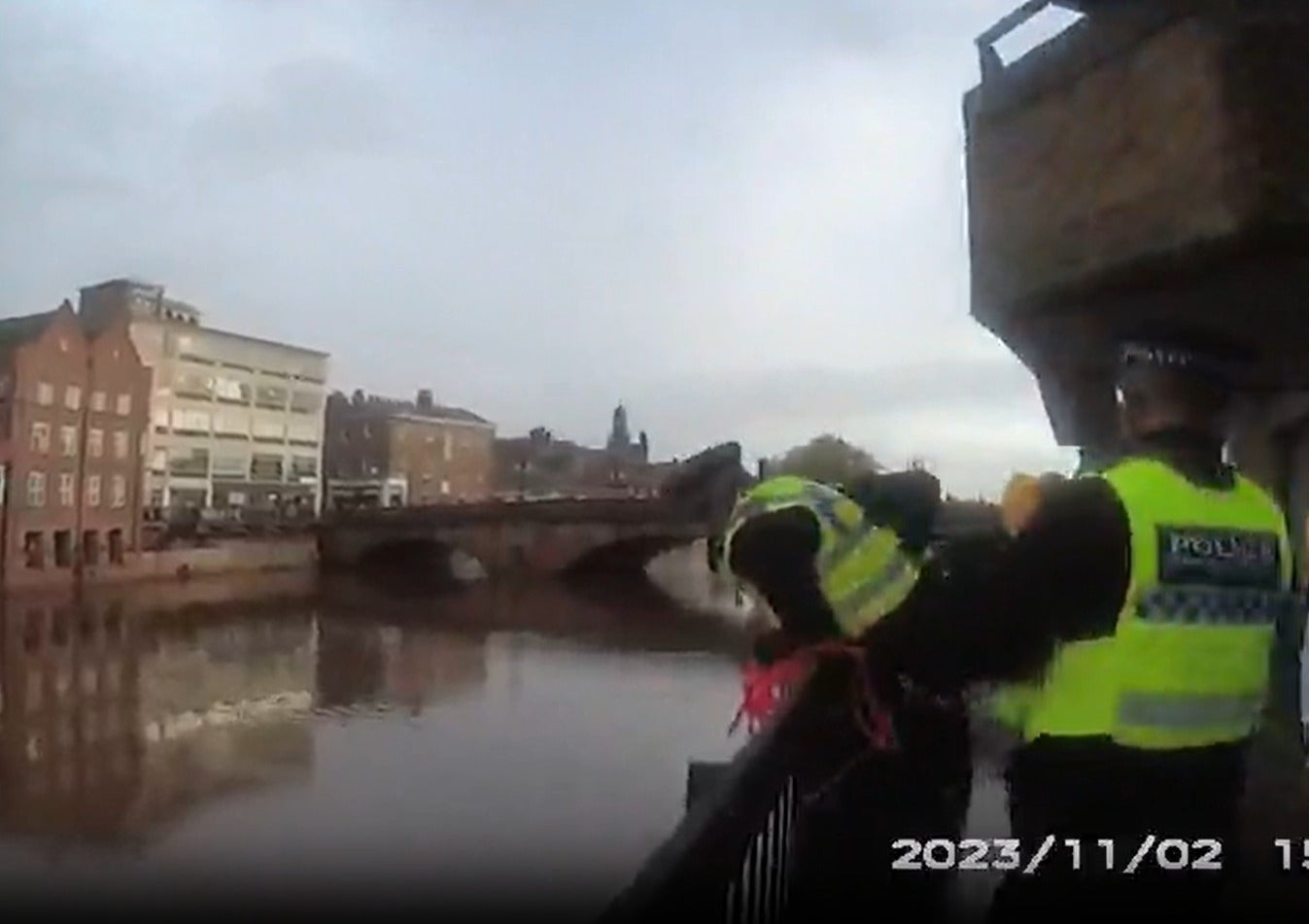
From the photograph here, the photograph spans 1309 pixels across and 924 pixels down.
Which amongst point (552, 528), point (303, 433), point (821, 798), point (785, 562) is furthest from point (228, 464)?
point (785, 562)

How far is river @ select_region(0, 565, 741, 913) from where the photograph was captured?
12.2ft

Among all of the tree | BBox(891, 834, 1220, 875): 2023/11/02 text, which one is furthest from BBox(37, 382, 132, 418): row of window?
BBox(891, 834, 1220, 875): 2023/11/02 text

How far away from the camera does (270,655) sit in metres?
6.96

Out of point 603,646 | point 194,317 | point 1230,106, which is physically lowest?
point 603,646

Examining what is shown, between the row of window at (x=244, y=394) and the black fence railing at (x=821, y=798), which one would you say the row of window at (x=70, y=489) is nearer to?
the row of window at (x=244, y=394)

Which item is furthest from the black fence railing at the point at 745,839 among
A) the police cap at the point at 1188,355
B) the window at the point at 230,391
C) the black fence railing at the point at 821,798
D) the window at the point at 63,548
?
the window at the point at 63,548

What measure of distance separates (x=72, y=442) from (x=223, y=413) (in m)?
0.26

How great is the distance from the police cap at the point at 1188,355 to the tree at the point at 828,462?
0.26 m

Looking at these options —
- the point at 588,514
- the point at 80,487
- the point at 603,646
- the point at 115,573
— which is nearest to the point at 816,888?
the point at 588,514

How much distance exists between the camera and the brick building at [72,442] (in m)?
1.57

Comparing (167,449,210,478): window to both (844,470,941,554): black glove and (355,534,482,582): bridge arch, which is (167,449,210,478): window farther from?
(844,470,941,554): black glove

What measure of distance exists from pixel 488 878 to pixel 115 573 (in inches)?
65.1

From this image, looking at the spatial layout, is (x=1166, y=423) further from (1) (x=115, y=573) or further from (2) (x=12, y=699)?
(2) (x=12, y=699)

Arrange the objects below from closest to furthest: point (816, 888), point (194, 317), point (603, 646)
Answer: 1. point (816, 888)
2. point (194, 317)
3. point (603, 646)
